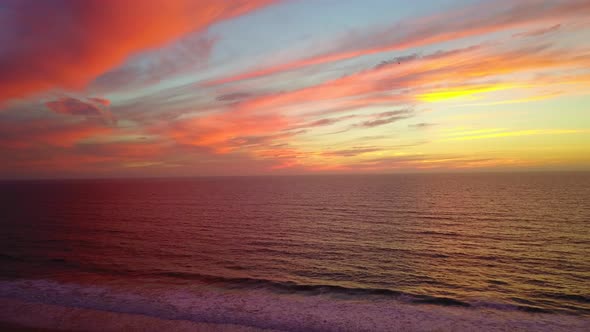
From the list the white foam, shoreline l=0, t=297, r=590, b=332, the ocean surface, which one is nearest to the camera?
shoreline l=0, t=297, r=590, b=332

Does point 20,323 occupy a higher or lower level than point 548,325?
higher

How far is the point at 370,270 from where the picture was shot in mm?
30562

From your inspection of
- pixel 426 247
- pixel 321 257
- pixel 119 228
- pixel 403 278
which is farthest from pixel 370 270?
Result: pixel 119 228

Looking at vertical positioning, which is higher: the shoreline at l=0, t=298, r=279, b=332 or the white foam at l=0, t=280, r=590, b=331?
the shoreline at l=0, t=298, r=279, b=332

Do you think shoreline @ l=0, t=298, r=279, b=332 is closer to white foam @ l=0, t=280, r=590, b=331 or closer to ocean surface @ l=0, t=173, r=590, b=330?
white foam @ l=0, t=280, r=590, b=331

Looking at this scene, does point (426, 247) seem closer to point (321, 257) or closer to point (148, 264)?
point (321, 257)

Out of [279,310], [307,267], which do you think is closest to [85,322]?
[279,310]

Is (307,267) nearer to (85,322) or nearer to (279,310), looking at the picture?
(279,310)

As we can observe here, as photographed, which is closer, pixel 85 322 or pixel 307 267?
pixel 85 322

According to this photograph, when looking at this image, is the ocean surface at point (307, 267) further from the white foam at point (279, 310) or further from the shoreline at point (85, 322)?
the shoreline at point (85, 322)

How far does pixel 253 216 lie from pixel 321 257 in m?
31.4

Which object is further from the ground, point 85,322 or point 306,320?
point 85,322

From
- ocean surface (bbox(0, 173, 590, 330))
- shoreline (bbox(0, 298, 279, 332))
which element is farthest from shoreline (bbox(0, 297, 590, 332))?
ocean surface (bbox(0, 173, 590, 330))

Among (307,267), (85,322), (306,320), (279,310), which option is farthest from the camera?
(307,267)
